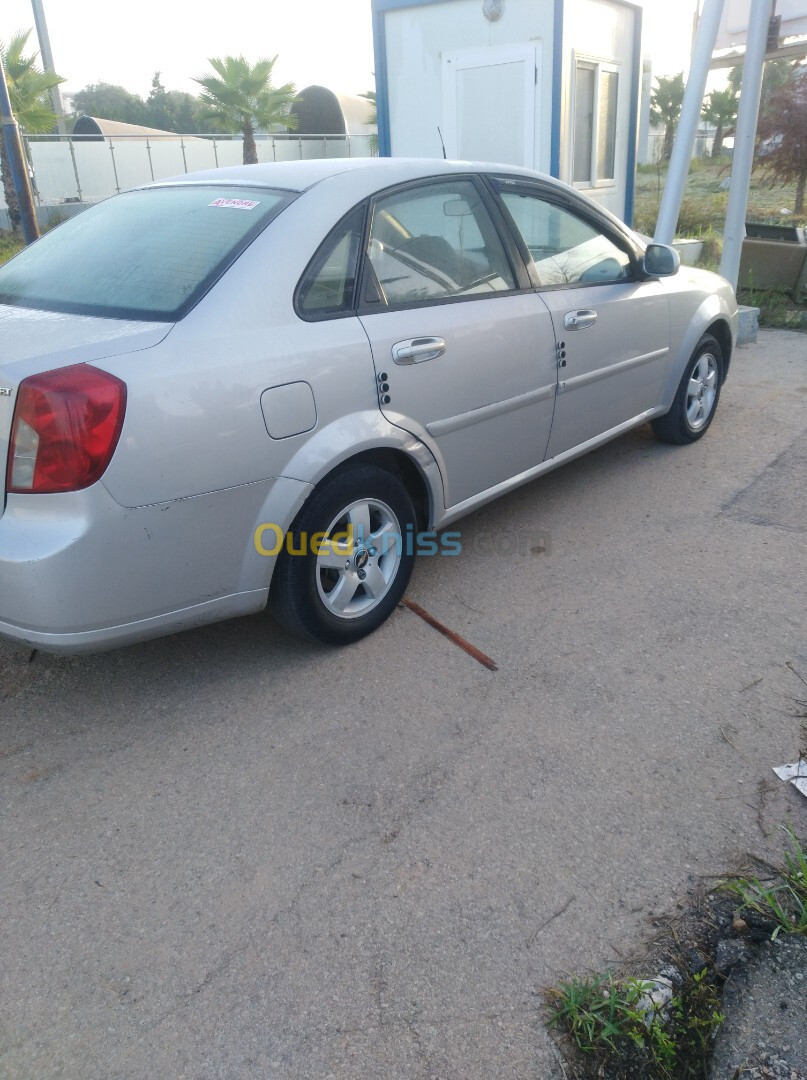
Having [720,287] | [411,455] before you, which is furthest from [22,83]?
[411,455]

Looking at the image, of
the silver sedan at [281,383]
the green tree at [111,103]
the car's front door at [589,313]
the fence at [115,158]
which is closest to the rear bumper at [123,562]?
the silver sedan at [281,383]

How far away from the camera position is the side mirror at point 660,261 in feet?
14.5

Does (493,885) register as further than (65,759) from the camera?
No

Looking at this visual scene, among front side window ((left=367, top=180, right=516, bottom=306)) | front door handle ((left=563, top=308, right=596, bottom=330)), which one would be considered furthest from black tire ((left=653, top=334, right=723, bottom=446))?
front side window ((left=367, top=180, right=516, bottom=306))

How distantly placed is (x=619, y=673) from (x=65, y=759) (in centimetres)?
188

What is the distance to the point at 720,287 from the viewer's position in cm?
533

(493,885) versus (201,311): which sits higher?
(201,311)

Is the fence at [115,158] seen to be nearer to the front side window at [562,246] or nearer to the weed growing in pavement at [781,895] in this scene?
the front side window at [562,246]

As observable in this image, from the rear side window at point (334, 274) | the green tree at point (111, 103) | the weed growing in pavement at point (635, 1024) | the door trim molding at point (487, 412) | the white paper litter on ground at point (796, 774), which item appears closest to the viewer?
the weed growing in pavement at point (635, 1024)

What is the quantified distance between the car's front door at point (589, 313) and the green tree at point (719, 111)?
114 ft

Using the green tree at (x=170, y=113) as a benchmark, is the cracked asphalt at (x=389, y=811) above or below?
below

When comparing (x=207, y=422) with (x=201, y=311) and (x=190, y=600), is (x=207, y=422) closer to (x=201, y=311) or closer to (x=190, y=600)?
(x=201, y=311)

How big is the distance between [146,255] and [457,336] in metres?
1.16

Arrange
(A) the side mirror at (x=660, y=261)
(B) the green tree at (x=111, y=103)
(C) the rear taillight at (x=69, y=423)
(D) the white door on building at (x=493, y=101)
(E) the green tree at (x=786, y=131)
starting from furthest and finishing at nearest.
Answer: (B) the green tree at (x=111, y=103) < (E) the green tree at (x=786, y=131) < (D) the white door on building at (x=493, y=101) < (A) the side mirror at (x=660, y=261) < (C) the rear taillight at (x=69, y=423)
